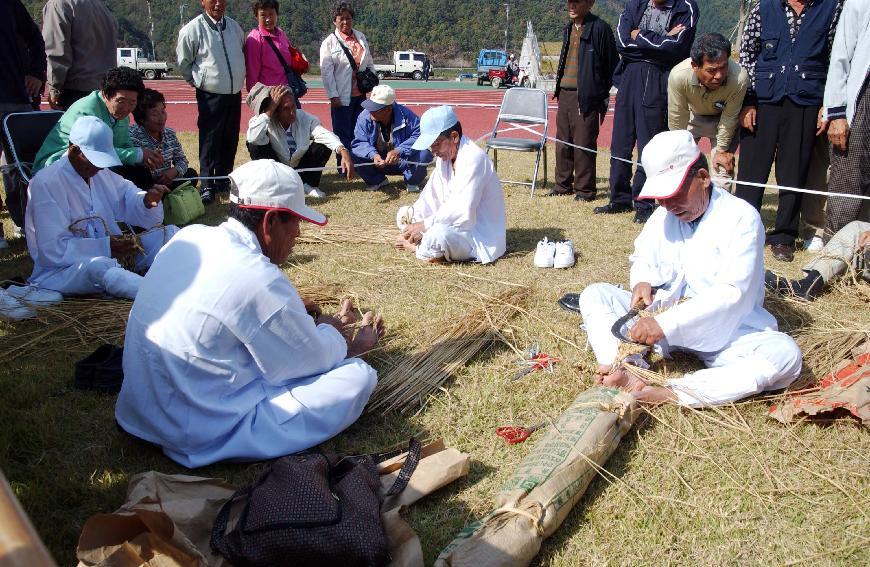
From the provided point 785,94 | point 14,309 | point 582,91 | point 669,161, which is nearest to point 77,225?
point 14,309

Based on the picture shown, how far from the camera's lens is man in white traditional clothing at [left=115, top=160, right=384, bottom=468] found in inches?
99.5

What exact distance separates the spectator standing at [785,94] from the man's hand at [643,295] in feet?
7.37

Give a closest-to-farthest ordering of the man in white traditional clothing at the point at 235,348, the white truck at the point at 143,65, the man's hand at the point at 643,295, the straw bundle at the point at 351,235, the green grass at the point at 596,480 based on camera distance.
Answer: the green grass at the point at 596,480, the man in white traditional clothing at the point at 235,348, the man's hand at the point at 643,295, the straw bundle at the point at 351,235, the white truck at the point at 143,65

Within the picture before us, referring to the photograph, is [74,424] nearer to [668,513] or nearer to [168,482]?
[168,482]

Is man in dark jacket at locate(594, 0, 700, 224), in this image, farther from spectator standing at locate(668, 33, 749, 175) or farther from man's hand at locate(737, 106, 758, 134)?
man's hand at locate(737, 106, 758, 134)

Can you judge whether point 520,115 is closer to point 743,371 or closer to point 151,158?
point 151,158

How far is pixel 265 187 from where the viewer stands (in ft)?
8.63

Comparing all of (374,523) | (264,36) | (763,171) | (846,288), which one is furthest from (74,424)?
(264,36)

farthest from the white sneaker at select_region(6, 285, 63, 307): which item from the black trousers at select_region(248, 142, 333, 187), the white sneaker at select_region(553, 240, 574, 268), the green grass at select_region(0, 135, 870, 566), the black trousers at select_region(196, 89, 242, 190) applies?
the black trousers at select_region(248, 142, 333, 187)

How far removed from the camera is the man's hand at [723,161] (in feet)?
18.4

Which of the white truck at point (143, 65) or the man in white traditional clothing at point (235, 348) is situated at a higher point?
the white truck at point (143, 65)

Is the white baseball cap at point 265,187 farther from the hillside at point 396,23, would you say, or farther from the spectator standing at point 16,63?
the hillside at point 396,23

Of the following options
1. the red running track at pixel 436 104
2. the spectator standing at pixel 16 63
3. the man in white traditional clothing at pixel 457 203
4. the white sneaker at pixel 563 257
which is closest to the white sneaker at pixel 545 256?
the white sneaker at pixel 563 257

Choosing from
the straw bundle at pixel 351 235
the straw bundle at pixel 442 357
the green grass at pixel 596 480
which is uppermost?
the straw bundle at pixel 351 235
